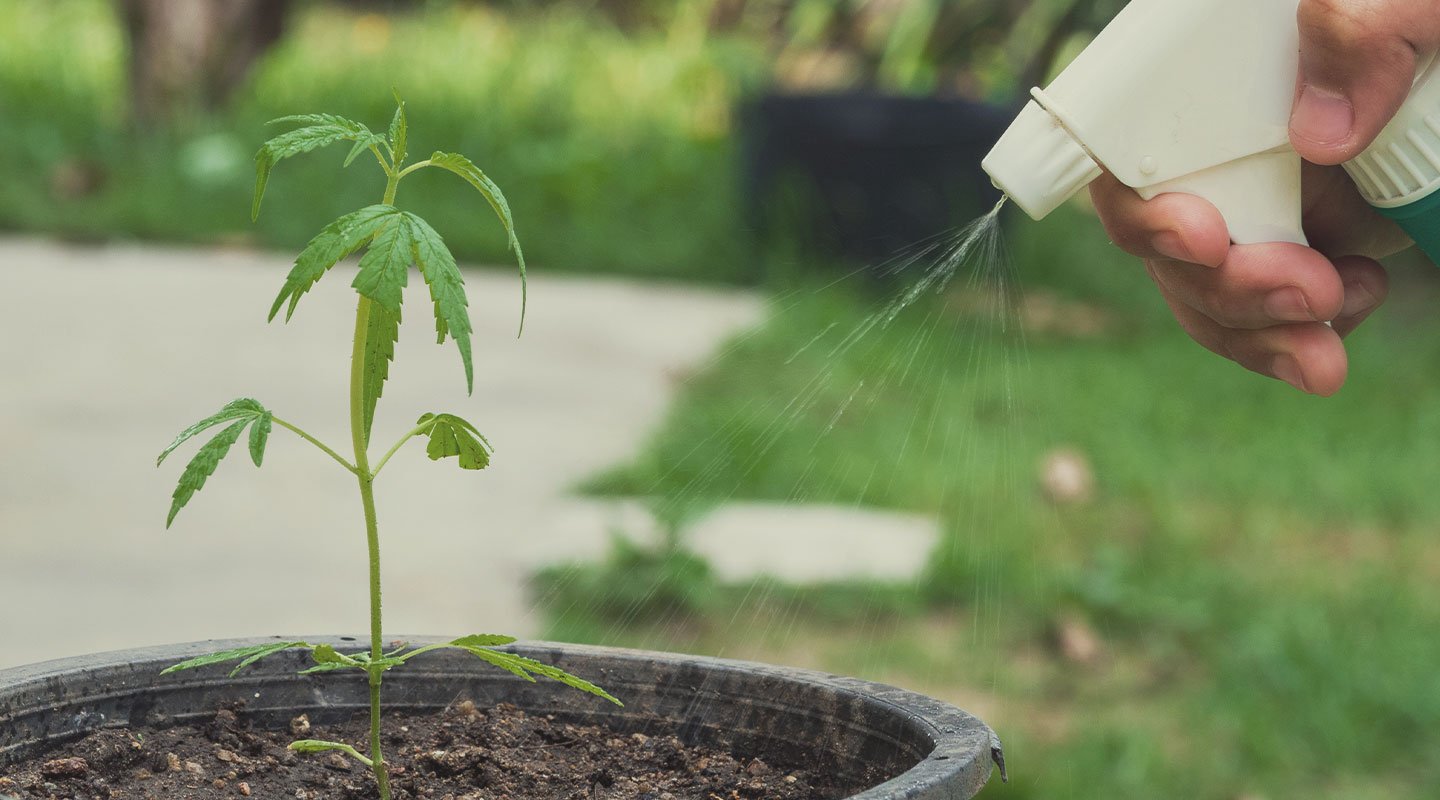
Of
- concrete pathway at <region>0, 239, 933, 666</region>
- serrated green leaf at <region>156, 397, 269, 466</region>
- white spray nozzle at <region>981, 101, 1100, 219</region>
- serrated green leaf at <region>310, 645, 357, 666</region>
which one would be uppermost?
concrete pathway at <region>0, 239, 933, 666</region>

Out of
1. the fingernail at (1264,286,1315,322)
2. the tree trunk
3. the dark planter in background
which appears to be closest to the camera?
the fingernail at (1264,286,1315,322)

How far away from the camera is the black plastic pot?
99 centimetres

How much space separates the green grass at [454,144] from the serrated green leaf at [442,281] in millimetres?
4301

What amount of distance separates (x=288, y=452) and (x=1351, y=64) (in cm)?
302

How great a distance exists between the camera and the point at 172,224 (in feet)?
17.2

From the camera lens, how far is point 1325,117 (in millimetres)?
1109

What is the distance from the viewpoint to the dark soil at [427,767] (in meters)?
0.96

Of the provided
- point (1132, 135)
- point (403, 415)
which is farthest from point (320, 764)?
point (403, 415)

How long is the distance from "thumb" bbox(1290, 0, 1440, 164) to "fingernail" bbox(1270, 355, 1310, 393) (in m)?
0.26

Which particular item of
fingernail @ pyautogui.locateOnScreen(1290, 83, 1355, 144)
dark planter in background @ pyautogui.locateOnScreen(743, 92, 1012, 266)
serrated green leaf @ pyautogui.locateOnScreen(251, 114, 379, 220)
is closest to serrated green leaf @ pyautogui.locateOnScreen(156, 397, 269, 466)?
serrated green leaf @ pyautogui.locateOnScreen(251, 114, 379, 220)

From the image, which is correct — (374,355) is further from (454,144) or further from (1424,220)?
(454,144)

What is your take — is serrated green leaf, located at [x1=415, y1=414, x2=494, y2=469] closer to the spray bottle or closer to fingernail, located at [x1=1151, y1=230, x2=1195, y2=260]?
the spray bottle

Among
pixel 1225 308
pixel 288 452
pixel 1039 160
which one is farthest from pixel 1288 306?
pixel 288 452

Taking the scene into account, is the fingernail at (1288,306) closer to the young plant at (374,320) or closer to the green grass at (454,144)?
the young plant at (374,320)
